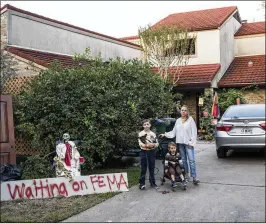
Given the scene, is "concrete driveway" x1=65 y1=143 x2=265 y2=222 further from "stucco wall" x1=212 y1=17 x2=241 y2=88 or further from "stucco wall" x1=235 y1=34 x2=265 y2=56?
"stucco wall" x1=235 y1=34 x2=265 y2=56

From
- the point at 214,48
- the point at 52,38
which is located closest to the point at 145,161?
the point at 52,38

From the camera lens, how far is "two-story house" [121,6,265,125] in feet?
53.9

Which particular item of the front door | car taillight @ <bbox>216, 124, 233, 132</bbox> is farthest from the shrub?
car taillight @ <bbox>216, 124, 233, 132</bbox>

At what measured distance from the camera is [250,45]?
18656mm

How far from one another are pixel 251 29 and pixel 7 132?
616 inches

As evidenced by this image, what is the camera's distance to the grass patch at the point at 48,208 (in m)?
5.12

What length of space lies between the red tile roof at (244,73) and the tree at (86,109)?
358 inches

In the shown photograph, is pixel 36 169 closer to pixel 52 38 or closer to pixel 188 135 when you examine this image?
pixel 188 135

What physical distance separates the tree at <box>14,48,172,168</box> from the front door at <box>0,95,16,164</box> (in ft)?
→ 0.65

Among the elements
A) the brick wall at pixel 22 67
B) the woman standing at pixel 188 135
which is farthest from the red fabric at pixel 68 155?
the brick wall at pixel 22 67

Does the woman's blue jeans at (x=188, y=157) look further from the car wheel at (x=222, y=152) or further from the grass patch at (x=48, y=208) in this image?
the grass patch at (x=48, y=208)

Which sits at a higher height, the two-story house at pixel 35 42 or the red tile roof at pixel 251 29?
the red tile roof at pixel 251 29

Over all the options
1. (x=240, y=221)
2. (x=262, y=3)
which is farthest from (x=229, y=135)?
(x=262, y=3)

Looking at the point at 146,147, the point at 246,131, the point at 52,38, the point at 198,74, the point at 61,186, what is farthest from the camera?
the point at 198,74
